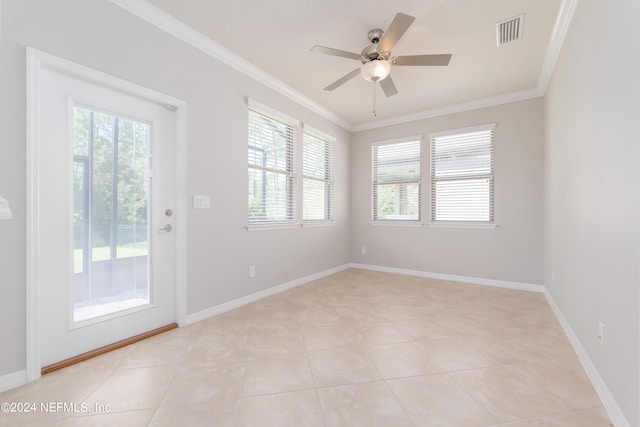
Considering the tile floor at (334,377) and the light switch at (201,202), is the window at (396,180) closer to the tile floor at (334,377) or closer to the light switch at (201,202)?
the tile floor at (334,377)

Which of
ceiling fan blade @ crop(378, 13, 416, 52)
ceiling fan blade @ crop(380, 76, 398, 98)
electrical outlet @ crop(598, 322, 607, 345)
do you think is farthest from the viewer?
ceiling fan blade @ crop(380, 76, 398, 98)

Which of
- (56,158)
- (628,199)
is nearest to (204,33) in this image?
(56,158)

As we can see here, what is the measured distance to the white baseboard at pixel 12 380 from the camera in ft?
5.26

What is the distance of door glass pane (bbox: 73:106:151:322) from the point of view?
2010 millimetres

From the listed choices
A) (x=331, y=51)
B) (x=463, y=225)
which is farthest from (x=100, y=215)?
(x=463, y=225)

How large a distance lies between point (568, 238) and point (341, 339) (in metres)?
2.16

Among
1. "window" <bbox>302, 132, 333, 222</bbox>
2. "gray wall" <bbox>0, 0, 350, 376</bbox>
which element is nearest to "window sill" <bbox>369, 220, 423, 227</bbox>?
"window" <bbox>302, 132, 333, 222</bbox>

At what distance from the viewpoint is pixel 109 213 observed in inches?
84.8

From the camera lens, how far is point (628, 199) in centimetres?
130

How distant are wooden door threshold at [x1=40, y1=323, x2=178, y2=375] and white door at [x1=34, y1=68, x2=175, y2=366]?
0.15 feet

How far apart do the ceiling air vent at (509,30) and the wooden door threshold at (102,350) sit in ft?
13.3

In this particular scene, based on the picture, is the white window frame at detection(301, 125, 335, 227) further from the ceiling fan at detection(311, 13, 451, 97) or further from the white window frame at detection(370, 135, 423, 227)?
the ceiling fan at detection(311, 13, 451, 97)

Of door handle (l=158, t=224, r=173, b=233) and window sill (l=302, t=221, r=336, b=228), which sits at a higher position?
door handle (l=158, t=224, r=173, b=233)

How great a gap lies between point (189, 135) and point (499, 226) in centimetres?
427
